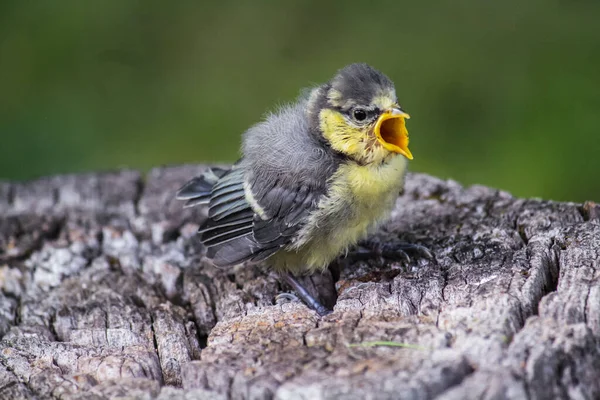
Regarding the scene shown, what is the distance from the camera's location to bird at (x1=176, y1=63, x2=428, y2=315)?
265 centimetres

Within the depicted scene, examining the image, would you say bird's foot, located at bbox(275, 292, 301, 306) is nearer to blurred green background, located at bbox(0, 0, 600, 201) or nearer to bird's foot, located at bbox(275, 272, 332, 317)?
bird's foot, located at bbox(275, 272, 332, 317)

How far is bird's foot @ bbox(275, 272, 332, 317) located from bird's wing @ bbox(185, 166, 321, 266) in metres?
0.14

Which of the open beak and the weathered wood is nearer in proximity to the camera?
the weathered wood

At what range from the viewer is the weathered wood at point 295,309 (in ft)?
5.96

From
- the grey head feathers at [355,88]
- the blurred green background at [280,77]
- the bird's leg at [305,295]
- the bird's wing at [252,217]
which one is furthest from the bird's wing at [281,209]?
the blurred green background at [280,77]

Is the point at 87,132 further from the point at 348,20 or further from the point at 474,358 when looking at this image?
the point at 474,358

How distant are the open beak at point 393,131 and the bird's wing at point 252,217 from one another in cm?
31

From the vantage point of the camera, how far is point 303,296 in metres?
2.63

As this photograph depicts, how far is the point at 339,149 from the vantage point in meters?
2.71

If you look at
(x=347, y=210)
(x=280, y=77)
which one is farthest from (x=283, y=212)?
(x=280, y=77)

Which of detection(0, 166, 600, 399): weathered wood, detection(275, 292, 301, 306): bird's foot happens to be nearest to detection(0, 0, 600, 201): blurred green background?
detection(0, 166, 600, 399): weathered wood

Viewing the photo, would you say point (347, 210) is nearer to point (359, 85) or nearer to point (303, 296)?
point (303, 296)

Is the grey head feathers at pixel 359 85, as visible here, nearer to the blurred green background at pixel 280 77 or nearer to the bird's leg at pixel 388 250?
the bird's leg at pixel 388 250

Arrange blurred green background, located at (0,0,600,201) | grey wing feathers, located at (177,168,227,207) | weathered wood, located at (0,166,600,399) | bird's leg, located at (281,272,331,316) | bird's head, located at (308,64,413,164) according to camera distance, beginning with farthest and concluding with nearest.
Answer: blurred green background, located at (0,0,600,201)
grey wing feathers, located at (177,168,227,207)
bird's head, located at (308,64,413,164)
bird's leg, located at (281,272,331,316)
weathered wood, located at (0,166,600,399)
